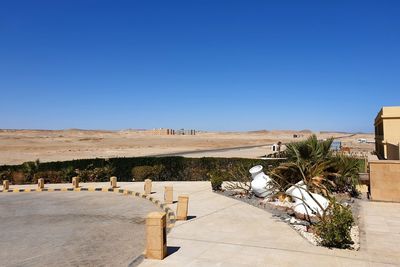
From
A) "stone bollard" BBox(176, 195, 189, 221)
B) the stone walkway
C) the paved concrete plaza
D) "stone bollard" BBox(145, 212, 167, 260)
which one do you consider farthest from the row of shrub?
"stone bollard" BBox(145, 212, 167, 260)

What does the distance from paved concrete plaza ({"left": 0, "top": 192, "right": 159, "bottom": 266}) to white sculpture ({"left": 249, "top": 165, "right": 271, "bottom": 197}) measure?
4.20 metres

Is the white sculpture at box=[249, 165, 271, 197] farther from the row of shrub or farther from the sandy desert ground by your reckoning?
the sandy desert ground

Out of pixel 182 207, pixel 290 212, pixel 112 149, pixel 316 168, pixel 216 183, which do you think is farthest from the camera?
pixel 112 149

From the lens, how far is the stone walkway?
24.8ft

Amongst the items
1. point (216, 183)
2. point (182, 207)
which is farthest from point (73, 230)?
point (216, 183)

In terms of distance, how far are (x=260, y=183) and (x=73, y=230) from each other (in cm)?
727

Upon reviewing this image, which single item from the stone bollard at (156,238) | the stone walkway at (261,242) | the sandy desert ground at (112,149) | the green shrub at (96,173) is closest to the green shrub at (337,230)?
the stone walkway at (261,242)

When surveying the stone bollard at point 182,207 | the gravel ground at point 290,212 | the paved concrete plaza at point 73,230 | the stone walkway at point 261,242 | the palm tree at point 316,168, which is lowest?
the paved concrete plaza at point 73,230

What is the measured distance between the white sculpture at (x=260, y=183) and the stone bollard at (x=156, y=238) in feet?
24.0

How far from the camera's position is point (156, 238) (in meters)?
7.91

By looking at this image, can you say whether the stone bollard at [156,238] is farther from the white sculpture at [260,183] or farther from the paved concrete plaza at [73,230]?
the white sculpture at [260,183]

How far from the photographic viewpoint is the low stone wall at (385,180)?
45.2ft

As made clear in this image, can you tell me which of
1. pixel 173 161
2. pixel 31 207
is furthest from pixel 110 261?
pixel 173 161

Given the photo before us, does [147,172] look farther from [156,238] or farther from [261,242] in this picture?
[156,238]
